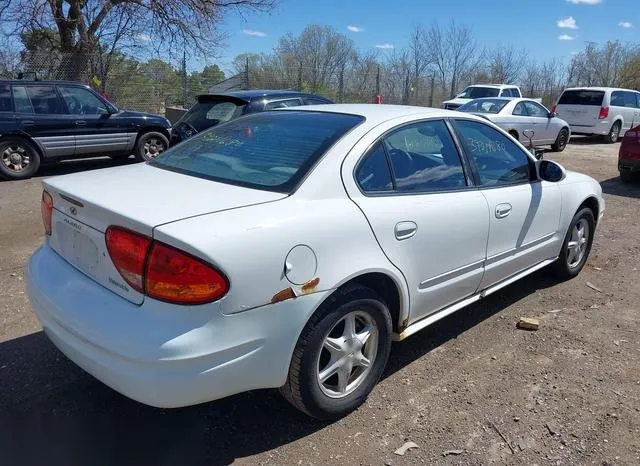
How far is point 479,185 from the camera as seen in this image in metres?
3.54

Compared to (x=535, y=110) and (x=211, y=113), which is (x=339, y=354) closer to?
(x=211, y=113)

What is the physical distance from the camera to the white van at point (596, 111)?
1684 cm

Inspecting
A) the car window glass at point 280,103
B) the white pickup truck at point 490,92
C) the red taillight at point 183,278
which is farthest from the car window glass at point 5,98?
the white pickup truck at point 490,92

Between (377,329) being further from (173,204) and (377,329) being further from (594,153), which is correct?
(594,153)

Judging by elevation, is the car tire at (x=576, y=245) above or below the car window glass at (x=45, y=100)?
below

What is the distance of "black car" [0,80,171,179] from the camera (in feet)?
30.0

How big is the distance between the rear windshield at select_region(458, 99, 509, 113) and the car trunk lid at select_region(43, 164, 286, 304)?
35.5 feet

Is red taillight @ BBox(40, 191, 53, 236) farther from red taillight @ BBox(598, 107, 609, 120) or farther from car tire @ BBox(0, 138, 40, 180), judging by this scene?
red taillight @ BBox(598, 107, 609, 120)

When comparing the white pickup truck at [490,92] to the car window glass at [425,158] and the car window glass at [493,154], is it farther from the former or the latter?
the car window glass at [425,158]

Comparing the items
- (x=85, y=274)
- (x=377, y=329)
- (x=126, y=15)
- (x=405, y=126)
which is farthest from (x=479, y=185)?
(x=126, y=15)

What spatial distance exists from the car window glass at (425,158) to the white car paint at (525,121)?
8817mm

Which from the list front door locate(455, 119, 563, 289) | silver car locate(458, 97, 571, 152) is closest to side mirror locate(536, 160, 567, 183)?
front door locate(455, 119, 563, 289)

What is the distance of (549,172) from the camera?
162 inches

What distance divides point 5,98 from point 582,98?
52.7 feet
